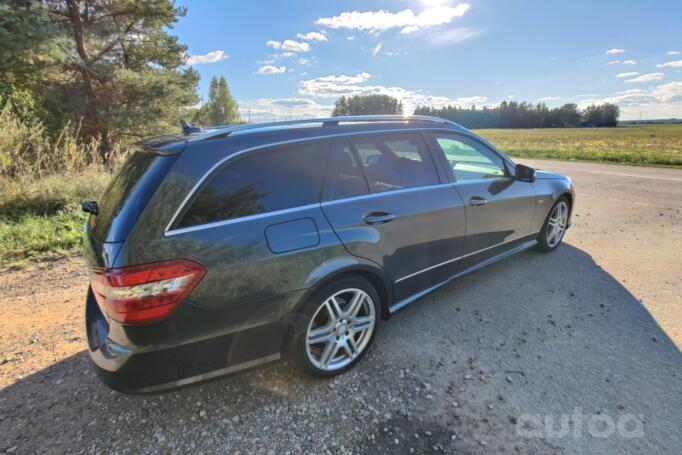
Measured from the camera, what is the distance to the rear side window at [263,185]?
1.91 meters

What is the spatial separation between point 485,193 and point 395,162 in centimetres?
106

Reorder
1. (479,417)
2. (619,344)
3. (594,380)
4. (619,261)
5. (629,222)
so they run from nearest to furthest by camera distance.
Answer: (479,417) < (594,380) < (619,344) < (619,261) < (629,222)

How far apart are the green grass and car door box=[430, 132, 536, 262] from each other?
15.5 feet

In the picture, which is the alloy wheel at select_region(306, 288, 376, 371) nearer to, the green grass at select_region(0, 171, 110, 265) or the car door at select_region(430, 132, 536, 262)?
the car door at select_region(430, 132, 536, 262)

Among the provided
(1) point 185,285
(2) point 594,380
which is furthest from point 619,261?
(1) point 185,285

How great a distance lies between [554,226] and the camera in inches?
178

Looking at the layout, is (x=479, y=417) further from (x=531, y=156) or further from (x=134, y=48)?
(x=531, y=156)

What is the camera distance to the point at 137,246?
1.73 metres

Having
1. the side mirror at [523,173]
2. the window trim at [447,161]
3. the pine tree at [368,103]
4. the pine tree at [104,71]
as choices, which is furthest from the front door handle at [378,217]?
the pine tree at [368,103]

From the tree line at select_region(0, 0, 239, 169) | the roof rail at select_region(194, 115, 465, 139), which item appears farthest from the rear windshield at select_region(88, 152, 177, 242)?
the tree line at select_region(0, 0, 239, 169)

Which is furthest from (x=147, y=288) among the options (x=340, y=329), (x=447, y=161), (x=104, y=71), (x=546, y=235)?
(x=104, y=71)

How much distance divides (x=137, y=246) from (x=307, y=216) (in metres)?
0.92

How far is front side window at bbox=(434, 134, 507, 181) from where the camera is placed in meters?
3.41

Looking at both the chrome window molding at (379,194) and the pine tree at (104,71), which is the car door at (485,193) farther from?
the pine tree at (104,71)
